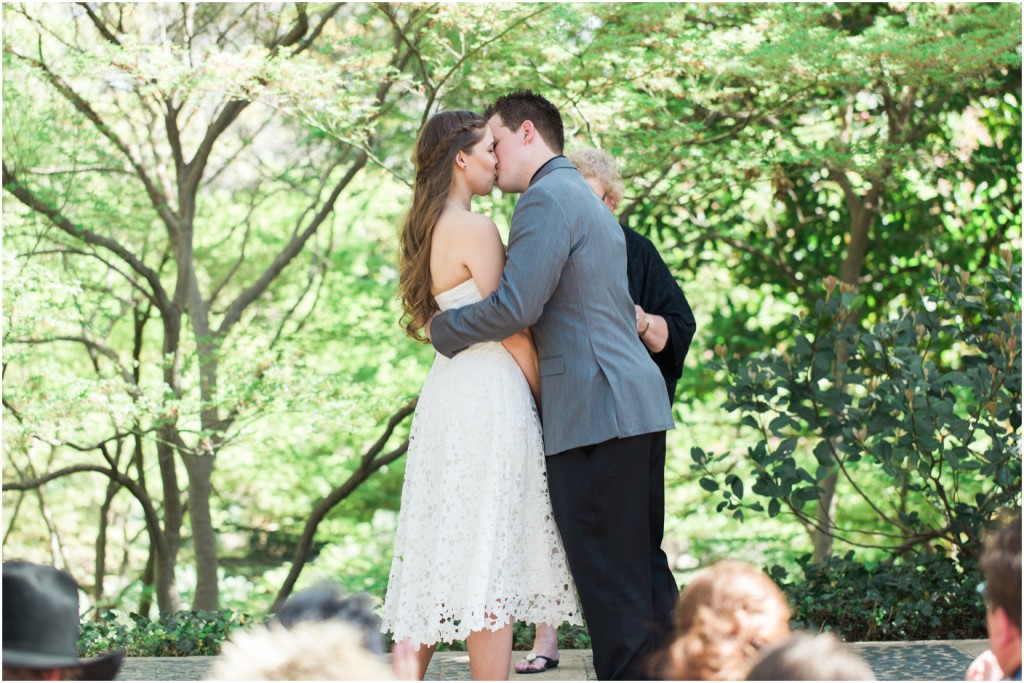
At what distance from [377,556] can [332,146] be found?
3.72 metres

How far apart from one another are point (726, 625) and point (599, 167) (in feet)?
6.77

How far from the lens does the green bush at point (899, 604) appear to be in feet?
13.8

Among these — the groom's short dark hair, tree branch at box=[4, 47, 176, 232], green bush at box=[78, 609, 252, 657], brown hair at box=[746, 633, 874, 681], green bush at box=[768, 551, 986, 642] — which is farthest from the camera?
tree branch at box=[4, 47, 176, 232]

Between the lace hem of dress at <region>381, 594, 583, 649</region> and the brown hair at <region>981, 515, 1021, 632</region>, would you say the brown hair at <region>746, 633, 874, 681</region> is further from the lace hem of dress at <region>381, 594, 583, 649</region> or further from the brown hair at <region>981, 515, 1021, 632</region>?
the lace hem of dress at <region>381, 594, 583, 649</region>

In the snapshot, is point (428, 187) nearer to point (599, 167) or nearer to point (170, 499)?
point (599, 167)

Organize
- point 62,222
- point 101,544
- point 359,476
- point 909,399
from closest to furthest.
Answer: point 909,399 < point 62,222 < point 359,476 < point 101,544

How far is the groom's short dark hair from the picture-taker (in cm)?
303

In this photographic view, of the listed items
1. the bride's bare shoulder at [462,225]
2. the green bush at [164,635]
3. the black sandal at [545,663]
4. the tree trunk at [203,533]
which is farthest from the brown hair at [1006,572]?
the tree trunk at [203,533]

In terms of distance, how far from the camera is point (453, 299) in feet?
9.70

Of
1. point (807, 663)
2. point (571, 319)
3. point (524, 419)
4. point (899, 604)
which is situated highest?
point (571, 319)

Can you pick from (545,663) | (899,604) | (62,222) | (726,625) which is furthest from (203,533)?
(726,625)

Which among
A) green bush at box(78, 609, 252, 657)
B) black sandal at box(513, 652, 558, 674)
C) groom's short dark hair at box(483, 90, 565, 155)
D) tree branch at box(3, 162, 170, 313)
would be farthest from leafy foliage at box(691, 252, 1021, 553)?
tree branch at box(3, 162, 170, 313)

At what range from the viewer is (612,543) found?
2818 millimetres

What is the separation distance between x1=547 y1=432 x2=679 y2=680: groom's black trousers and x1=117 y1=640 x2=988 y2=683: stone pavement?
78cm
